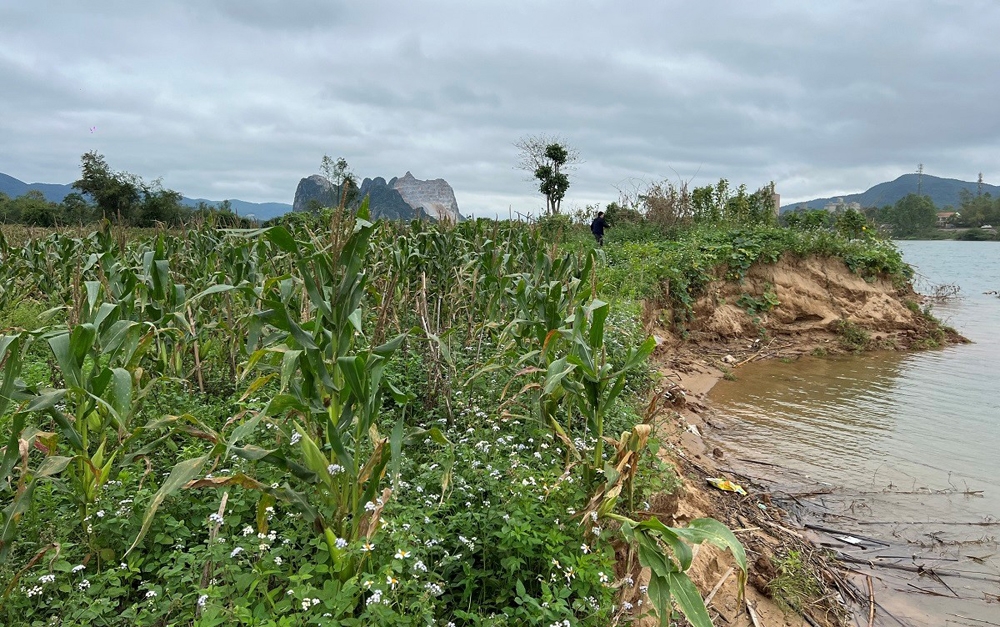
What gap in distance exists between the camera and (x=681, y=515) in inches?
128

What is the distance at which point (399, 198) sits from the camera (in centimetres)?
5484

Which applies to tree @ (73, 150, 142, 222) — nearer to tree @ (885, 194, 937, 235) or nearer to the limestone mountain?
the limestone mountain

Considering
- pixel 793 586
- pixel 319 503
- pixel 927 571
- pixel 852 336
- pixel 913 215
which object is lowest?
pixel 927 571

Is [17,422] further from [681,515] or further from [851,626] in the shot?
[851,626]

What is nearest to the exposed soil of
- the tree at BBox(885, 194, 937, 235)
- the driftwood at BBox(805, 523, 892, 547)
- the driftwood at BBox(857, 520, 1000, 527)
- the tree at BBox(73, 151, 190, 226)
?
the driftwood at BBox(805, 523, 892, 547)

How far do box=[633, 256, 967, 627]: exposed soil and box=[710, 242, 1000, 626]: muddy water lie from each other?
33 centimetres

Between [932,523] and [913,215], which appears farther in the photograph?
[913,215]

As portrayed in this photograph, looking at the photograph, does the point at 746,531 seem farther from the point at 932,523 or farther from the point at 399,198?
the point at 399,198

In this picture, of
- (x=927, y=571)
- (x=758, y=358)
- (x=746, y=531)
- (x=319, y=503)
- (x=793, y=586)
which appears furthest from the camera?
(x=758, y=358)

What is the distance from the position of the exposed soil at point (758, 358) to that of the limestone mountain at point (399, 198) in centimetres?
294

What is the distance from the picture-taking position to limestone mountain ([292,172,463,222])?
7702 millimetres

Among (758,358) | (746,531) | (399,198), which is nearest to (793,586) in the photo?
(746,531)

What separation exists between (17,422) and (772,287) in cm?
1266

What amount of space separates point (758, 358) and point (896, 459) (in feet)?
15.7
